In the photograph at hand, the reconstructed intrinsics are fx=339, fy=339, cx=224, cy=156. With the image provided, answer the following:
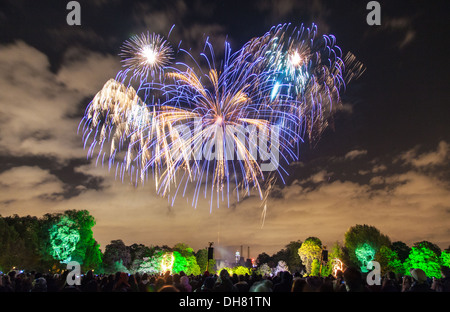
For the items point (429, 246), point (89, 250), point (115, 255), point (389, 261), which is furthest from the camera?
point (115, 255)

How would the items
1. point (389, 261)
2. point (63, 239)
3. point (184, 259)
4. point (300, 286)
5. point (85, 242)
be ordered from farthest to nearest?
point (184, 259), point (389, 261), point (85, 242), point (63, 239), point (300, 286)

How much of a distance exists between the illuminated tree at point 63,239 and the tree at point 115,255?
135ft

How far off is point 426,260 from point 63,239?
6321 centimetres

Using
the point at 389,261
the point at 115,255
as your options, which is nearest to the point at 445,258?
the point at 389,261

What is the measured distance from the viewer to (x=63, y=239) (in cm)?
5419

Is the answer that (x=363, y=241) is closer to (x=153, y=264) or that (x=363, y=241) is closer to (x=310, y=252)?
(x=310, y=252)

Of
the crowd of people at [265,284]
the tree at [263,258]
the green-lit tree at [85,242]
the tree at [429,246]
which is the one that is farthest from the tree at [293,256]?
the crowd of people at [265,284]

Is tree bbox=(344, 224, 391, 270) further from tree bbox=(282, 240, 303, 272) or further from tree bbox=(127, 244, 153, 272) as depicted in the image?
tree bbox=(127, 244, 153, 272)

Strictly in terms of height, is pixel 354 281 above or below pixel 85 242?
above

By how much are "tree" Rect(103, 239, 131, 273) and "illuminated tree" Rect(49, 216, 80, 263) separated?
41027 mm

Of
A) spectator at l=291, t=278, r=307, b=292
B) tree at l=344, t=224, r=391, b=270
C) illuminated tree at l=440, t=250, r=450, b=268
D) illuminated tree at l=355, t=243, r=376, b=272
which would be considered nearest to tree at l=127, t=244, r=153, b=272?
tree at l=344, t=224, r=391, b=270

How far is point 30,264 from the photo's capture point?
53.1m
